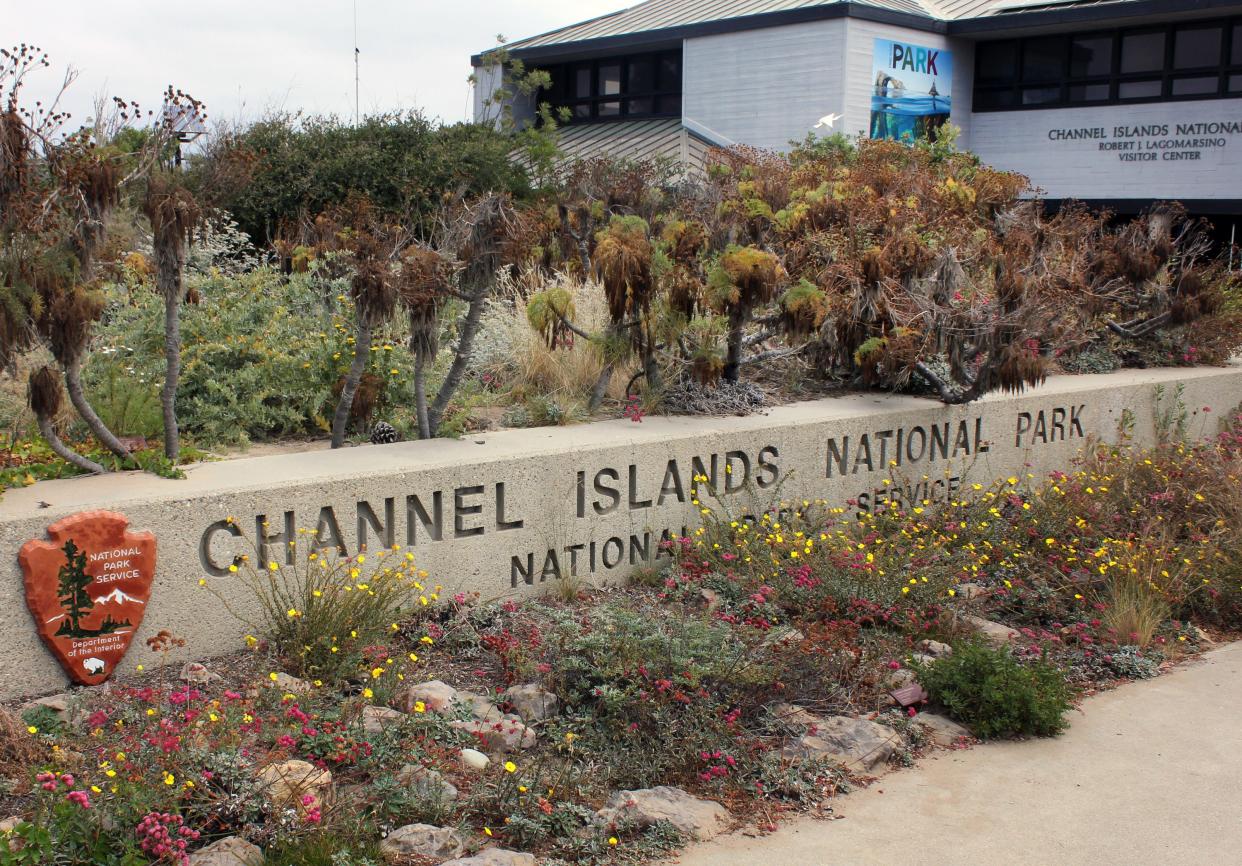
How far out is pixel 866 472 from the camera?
7.86 meters

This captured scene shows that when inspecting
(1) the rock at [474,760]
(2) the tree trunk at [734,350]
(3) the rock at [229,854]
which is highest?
(2) the tree trunk at [734,350]

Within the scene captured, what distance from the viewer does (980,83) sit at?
26.6 meters

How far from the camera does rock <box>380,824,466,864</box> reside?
3652mm

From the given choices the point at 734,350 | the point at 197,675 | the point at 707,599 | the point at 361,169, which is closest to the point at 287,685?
the point at 197,675

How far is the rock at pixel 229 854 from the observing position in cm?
348

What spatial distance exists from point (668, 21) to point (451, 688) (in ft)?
79.3

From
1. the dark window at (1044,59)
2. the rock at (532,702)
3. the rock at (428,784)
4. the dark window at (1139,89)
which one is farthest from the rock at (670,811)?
the dark window at (1044,59)

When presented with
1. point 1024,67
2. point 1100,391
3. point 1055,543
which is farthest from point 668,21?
point 1055,543

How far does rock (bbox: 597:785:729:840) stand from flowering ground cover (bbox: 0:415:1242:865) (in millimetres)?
12

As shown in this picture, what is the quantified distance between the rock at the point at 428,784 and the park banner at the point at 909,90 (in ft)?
68.4

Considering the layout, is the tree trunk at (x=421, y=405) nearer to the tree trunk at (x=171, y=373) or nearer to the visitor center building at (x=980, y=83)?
the tree trunk at (x=171, y=373)

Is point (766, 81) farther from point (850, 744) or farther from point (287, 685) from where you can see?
point (287, 685)

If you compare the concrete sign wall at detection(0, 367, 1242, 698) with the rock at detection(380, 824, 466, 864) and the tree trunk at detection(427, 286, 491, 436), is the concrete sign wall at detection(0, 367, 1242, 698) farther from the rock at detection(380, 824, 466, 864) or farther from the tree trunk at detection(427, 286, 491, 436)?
the rock at detection(380, 824, 466, 864)

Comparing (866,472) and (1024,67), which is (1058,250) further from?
(1024,67)
